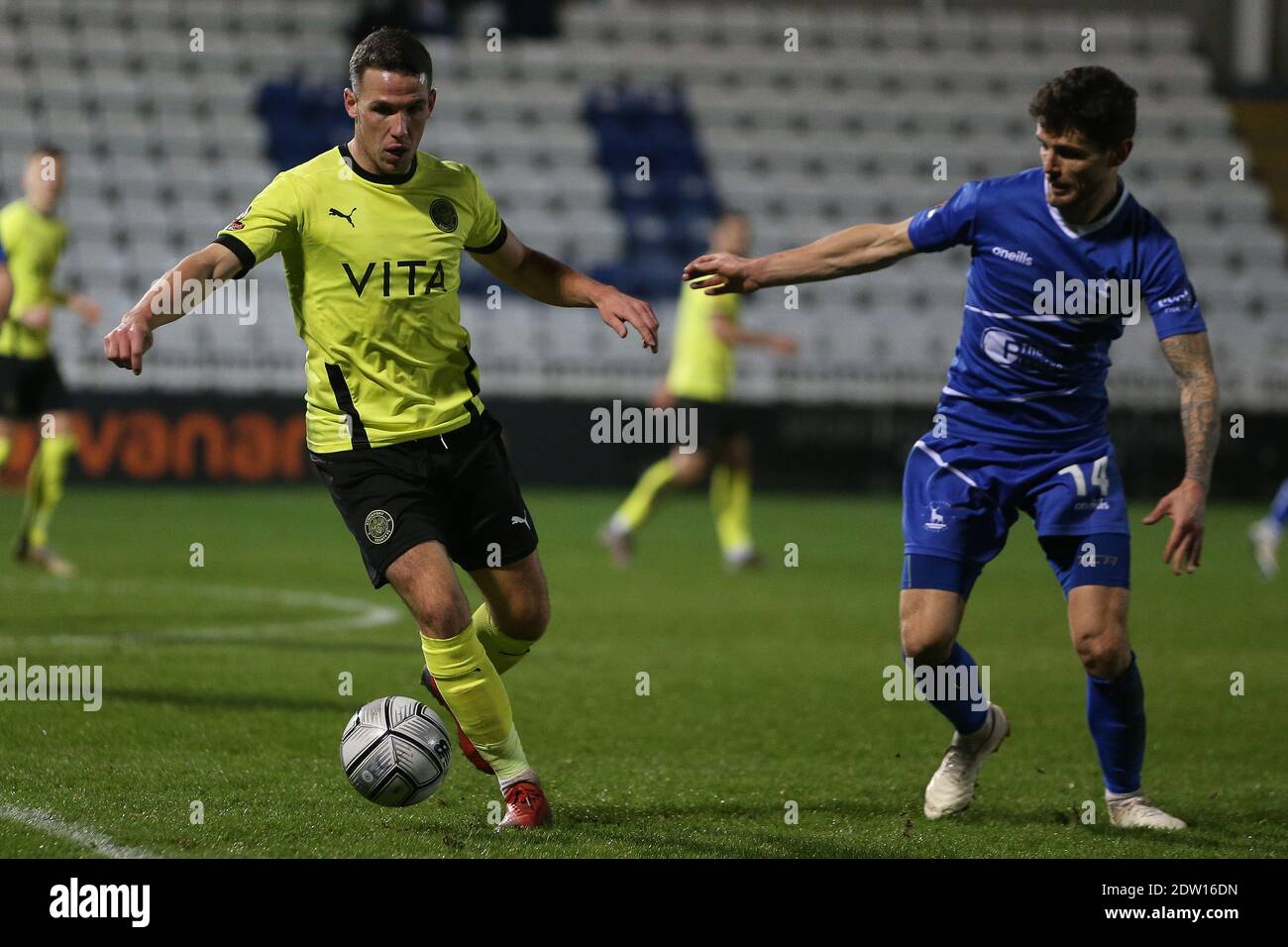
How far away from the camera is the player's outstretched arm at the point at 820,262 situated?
17.8 feet

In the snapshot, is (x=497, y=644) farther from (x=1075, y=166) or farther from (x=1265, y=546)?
(x=1265, y=546)

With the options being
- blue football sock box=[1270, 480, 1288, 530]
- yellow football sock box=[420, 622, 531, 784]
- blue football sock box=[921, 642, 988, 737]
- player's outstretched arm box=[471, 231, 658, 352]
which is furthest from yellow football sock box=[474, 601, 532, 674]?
blue football sock box=[1270, 480, 1288, 530]

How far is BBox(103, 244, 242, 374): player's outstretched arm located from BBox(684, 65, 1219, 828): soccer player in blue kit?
4.65 feet

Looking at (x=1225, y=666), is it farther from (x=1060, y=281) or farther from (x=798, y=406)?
(x=798, y=406)

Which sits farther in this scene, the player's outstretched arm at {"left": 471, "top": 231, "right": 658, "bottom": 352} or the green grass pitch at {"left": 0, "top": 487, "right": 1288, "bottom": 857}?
the player's outstretched arm at {"left": 471, "top": 231, "right": 658, "bottom": 352}

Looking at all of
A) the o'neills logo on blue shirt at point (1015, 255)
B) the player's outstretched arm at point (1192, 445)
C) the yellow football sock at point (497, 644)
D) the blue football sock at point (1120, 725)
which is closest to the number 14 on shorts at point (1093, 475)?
the player's outstretched arm at point (1192, 445)

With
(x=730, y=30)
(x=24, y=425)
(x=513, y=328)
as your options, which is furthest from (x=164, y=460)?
(x=730, y=30)

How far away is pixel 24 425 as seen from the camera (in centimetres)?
1705

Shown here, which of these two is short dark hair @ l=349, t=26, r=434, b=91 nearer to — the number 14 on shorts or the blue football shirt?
the blue football shirt

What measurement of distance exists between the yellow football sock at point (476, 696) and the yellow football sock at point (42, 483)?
734 centimetres

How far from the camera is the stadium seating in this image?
22.4m

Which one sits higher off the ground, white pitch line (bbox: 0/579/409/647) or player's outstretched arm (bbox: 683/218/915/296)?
player's outstretched arm (bbox: 683/218/915/296)

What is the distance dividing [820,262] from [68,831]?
8.99ft

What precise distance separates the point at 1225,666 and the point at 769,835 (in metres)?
4.87
